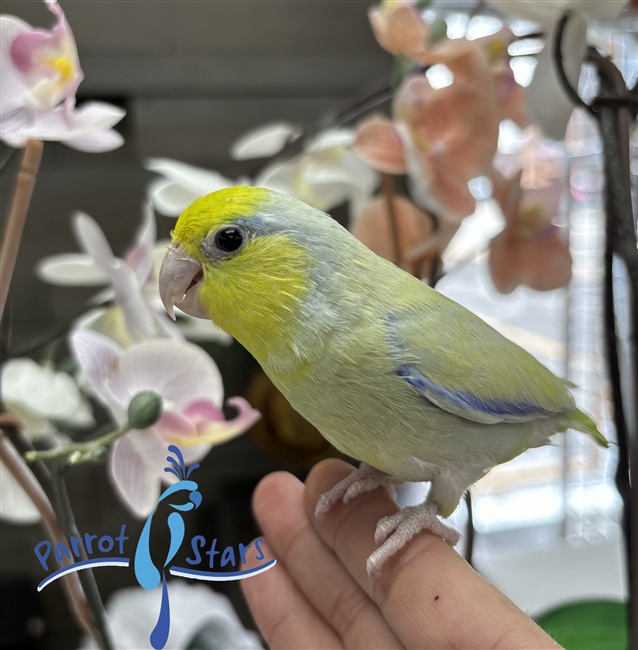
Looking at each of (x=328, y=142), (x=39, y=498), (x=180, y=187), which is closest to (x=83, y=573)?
(x=39, y=498)

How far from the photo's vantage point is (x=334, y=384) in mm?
303

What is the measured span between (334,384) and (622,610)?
1.50 feet

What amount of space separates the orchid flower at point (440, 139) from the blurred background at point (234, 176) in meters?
0.07

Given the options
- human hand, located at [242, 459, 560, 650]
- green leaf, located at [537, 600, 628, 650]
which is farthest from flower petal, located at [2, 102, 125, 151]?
green leaf, located at [537, 600, 628, 650]

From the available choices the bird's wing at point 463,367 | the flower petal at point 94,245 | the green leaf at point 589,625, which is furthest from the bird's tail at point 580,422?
the flower petal at point 94,245

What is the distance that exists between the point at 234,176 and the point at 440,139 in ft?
0.86

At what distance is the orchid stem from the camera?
34 cm

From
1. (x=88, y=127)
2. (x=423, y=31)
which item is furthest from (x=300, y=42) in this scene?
(x=88, y=127)

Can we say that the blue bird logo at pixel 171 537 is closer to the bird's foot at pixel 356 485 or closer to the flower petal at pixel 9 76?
the bird's foot at pixel 356 485

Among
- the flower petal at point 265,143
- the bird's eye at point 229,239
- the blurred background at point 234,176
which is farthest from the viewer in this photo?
the flower petal at point 265,143

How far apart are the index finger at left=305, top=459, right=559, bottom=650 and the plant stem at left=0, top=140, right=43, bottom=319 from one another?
0.31 m

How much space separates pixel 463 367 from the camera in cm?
31

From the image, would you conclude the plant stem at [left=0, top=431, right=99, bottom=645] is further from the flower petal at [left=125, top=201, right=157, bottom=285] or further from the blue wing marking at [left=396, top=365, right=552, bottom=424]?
the blue wing marking at [left=396, top=365, right=552, bottom=424]

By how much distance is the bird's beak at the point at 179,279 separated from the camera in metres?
0.30
